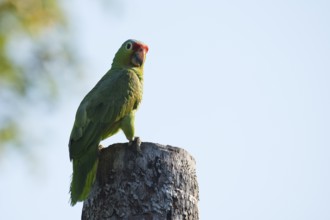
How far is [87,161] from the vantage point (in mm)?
3752

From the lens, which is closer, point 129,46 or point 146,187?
point 146,187

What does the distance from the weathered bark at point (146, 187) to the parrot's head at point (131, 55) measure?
2490 millimetres

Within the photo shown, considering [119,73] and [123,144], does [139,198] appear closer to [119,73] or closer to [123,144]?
[123,144]

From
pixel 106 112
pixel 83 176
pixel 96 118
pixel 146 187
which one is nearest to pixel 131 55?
pixel 106 112

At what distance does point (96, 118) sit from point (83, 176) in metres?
0.88

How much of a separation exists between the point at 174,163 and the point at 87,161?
0.87m

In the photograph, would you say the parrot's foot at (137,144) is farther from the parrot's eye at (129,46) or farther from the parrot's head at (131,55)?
the parrot's eye at (129,46)

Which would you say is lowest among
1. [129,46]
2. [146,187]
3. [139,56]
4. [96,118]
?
[146,187]

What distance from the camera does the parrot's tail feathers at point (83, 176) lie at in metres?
3.59

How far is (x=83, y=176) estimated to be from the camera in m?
3.69

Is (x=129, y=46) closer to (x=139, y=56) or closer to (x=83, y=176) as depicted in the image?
(x=139, y=56)

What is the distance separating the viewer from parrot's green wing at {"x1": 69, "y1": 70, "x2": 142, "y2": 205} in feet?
12.2

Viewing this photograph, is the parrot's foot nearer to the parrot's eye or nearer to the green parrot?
the green parrot

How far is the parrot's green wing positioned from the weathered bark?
1.06 feet
